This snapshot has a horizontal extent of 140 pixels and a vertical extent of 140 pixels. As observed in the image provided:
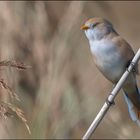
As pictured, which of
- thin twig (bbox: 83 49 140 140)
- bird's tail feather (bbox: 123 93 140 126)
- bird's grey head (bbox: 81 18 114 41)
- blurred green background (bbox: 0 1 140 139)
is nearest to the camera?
thin twig (bbox: 83 49 140 140)

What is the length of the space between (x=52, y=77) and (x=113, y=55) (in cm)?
94

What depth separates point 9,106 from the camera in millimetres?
2383

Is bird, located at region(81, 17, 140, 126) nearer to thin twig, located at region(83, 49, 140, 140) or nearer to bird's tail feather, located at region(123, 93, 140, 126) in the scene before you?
bird's tail feather, located at region(123, 93, 140, 126)

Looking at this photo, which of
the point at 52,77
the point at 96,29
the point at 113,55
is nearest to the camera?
the point at 113,55

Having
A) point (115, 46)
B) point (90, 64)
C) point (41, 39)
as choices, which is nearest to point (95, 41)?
point (115, 46)

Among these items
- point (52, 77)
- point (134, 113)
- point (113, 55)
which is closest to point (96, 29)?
point (113, 55)

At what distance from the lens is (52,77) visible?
4.11m

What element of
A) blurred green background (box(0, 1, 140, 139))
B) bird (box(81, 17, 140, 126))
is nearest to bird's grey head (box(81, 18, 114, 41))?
bird (box(81, 17, 140, 126))

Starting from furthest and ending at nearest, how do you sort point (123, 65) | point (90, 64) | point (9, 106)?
point (90, 64)
point (123, 65)
point (9, 106)

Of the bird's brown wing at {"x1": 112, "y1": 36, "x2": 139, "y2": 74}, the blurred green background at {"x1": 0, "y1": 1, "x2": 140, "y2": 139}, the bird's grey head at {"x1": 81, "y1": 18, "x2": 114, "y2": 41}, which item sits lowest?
the blurred green background at {"x1": 0, "y1": 1, "x2": 140, "y2": 139}

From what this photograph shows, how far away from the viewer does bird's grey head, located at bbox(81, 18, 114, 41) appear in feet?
11.0

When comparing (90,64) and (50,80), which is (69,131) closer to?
(50,80)

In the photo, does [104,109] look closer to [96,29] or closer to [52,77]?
[96,29]

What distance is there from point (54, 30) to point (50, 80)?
613 millimetres
